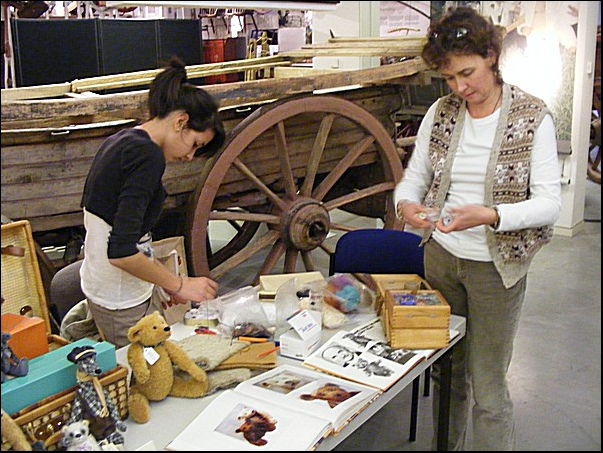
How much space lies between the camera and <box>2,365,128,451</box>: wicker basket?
4.15 feet

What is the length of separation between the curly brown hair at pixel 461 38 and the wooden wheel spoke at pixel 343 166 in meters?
1.68

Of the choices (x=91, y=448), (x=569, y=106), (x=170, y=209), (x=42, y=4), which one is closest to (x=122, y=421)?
(x=91, y=448)

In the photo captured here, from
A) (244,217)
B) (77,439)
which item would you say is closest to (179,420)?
(77,439)

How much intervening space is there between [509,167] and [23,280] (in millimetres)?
1125

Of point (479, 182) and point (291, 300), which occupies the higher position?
point (479, 182)

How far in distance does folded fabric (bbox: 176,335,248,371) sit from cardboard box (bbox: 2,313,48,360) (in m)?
0.32

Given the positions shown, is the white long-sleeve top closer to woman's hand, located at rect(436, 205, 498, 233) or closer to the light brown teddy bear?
woman's hand, located at rect(436, 205, 498, 233)

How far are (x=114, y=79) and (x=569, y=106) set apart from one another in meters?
2.35

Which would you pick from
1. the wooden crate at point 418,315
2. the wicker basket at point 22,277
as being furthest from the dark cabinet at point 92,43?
the wooden crate at point 418,315

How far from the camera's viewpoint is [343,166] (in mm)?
3398

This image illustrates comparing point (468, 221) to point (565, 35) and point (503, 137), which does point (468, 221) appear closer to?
point (503, 137)

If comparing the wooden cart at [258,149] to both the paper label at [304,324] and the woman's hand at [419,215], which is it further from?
the paper label at [304,324]

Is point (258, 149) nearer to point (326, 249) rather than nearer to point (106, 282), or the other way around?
point (326, 249)

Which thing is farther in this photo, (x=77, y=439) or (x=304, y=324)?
(x=304, y=324)
